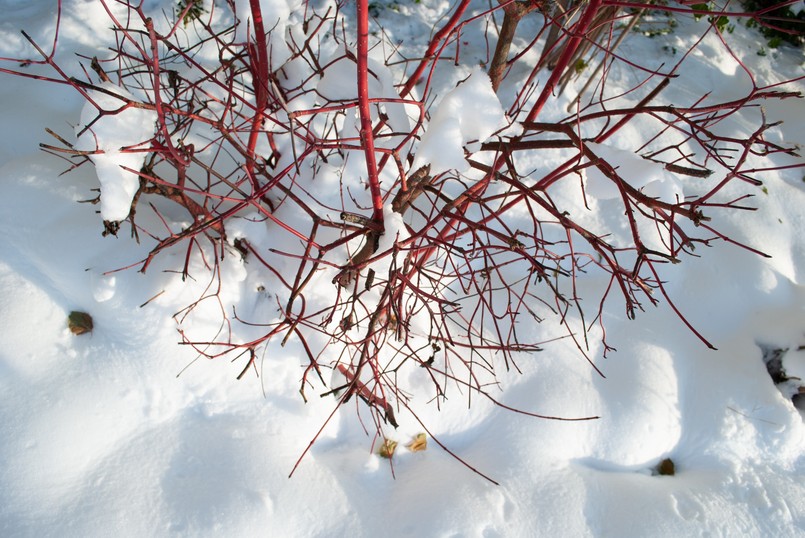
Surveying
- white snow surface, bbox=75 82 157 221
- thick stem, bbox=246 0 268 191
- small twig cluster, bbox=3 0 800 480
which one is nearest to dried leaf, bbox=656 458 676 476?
small twig cluster, bbox=3 0 800 480

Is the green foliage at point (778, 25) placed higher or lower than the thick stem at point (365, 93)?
higher

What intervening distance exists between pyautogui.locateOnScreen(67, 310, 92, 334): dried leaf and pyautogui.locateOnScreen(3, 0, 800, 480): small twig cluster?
0.22 metres

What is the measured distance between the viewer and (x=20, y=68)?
5.61ft

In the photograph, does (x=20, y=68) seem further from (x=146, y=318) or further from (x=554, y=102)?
(x=554, y=102)

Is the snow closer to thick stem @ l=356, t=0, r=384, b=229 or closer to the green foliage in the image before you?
thick stem @ l=356, t=0, r=384, b=229

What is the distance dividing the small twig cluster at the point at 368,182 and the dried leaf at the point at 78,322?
219 mm

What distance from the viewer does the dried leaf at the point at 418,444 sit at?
1.62 meters

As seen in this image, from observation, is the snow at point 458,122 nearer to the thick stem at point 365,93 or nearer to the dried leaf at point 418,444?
the thick stem at point 365,93

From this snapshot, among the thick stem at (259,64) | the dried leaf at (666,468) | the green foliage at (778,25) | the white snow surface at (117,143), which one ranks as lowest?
the dried leaf at (666,468)

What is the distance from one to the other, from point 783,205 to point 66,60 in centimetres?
269

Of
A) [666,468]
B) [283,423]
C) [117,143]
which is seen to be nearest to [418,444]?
[283,423]

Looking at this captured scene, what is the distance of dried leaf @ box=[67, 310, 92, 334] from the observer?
1.47 m

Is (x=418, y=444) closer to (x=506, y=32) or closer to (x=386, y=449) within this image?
(x=386, y=449)

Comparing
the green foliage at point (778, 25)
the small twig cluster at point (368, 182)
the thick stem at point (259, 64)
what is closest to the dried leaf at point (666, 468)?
the small twig cluster at point (368, 182)
